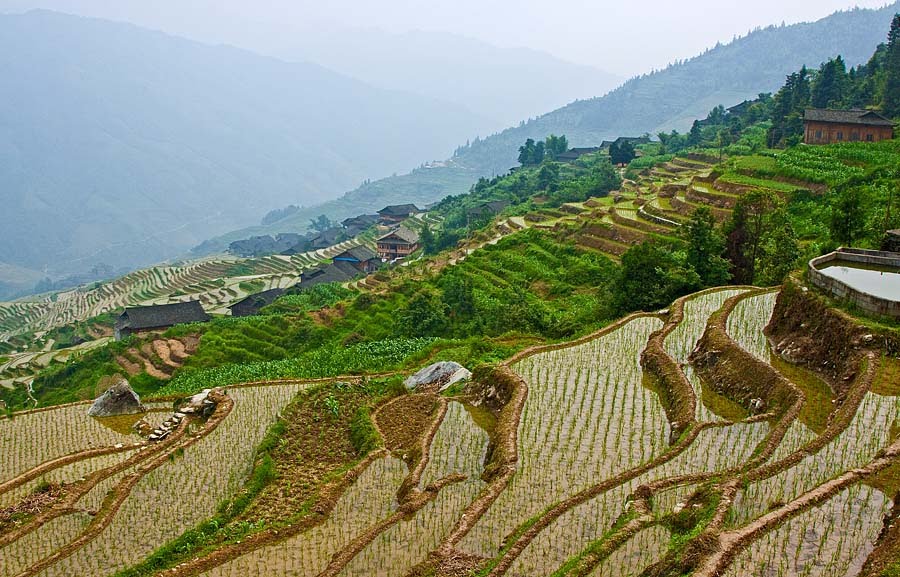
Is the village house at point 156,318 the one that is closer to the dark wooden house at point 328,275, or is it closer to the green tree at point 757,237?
the dark wooden house at point 328,275

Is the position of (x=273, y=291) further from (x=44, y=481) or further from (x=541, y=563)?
(x=541, y=563)

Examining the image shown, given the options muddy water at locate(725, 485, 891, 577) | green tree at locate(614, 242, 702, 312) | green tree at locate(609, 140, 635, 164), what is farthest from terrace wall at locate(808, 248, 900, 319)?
green tree at locate(609, 140, 635, 164)

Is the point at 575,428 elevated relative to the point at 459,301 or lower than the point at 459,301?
elevated

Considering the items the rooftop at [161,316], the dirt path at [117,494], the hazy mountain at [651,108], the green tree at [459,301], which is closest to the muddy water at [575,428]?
the dirt path at [117,494]

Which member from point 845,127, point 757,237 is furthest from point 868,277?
point 845,127

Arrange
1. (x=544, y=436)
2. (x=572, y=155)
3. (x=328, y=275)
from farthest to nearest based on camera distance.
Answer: (x=572, y=155), (x=328, y=275), (x=544, y=436)

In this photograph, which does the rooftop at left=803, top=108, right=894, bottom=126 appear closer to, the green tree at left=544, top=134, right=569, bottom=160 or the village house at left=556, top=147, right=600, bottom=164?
the village house at left=556, top=147, right=600, bottom=164

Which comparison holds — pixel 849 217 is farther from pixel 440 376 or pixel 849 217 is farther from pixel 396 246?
pixel 396 246
